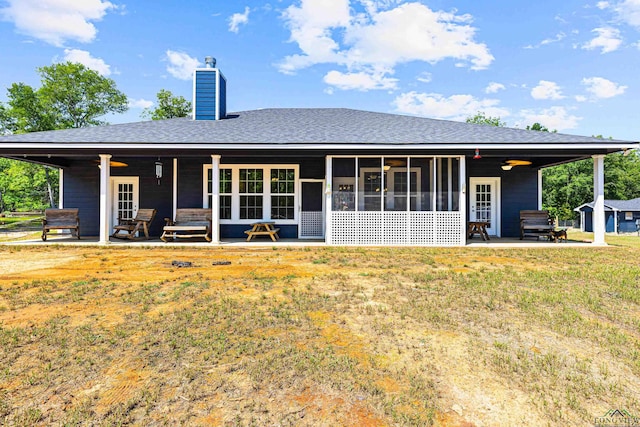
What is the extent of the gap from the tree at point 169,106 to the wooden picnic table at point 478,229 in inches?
1023

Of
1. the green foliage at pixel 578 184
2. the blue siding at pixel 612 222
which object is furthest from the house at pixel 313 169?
the green foliage at pixel 578 184

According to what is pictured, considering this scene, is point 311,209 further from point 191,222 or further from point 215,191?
point 191,222

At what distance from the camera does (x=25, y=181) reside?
81.9ft

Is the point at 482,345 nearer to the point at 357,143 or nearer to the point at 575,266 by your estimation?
the point at 575,266

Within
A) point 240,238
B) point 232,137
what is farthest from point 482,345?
point 240,238

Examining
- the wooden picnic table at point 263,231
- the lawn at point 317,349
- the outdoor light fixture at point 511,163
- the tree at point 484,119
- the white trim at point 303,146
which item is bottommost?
the lawn at point 317,349

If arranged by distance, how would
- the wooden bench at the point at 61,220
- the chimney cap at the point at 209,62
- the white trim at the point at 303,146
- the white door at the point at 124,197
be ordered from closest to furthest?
the white trim at the point at 303,146 < the wooden bench at the point at 61,220 < the white door at the point at 124,197 < the chimney cap at the point at 209,62

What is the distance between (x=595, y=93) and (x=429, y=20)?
50.6 m

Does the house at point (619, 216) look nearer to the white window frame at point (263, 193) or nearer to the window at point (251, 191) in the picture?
the white window frame at point (263, 193)

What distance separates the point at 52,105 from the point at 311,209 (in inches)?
1012

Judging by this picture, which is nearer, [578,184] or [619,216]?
[619,216]

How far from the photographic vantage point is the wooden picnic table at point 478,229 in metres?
10.3

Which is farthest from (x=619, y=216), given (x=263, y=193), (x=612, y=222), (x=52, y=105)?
(x=52, y=105)

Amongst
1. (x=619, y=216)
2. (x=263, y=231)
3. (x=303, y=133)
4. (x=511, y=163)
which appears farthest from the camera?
(x=619, y=216)
